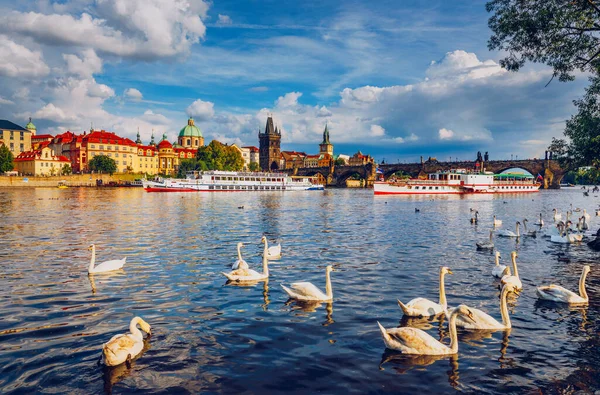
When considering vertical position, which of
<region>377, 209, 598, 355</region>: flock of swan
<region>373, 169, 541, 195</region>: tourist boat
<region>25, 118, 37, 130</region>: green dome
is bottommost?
<region>377, 209, 598, 355</region>: flock of swan

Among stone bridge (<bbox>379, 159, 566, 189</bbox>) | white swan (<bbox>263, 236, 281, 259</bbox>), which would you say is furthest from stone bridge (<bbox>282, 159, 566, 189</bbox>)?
white swan (<bbox>263, 236, 281, 259</bbox>)

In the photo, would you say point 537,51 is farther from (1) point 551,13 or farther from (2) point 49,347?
(2) point 49,347

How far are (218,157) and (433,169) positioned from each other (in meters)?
73.2

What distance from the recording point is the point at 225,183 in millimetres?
102375

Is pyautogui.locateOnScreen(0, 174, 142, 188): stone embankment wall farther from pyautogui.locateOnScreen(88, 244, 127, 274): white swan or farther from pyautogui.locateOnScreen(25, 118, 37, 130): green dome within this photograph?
pyautogui.locateOnScreen(88, 244, 127, 274): white swan

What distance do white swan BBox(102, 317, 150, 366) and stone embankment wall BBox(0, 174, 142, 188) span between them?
441 ft

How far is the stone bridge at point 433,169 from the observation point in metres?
129

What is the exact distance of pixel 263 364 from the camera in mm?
7586

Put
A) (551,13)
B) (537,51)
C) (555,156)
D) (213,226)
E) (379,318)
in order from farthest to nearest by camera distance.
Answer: (213,226), (555,156), (537,51), (551,13), (379,318)

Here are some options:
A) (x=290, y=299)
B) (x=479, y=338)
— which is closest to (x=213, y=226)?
(x=290, y=299)

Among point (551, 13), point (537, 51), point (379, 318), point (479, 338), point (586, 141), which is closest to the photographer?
point (479, 338)

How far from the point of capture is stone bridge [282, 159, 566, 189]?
129125mm

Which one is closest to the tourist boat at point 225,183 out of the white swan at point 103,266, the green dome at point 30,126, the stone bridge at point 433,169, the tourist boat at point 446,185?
the tourist boat at point 446,185

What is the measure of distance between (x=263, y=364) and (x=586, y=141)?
2091 cm
